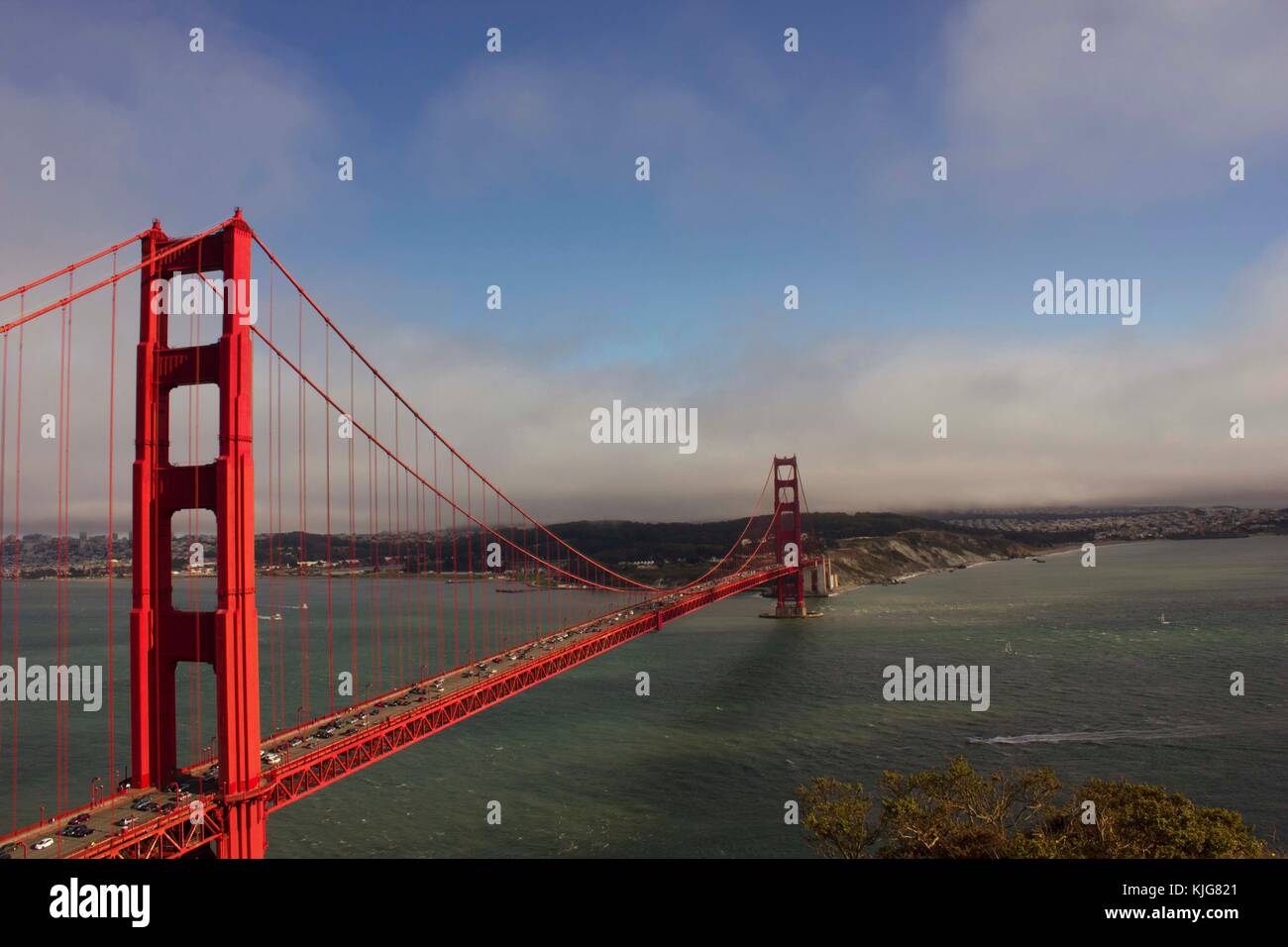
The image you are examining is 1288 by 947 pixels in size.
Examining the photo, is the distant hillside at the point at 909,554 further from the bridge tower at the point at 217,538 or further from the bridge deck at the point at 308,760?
the bridge tower at the point at 217,538

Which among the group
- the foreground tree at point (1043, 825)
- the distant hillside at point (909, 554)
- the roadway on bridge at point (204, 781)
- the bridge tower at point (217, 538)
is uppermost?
the bridge tower at point (217, 538)

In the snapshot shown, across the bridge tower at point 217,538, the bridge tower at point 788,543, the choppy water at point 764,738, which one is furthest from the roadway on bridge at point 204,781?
the bridge tower at point 788,543

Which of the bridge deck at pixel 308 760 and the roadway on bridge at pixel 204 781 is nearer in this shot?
the roadway on bridge at pixel 204 781

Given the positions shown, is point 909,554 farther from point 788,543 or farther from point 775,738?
point 775,738

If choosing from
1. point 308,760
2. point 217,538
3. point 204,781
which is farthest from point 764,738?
point 217,538

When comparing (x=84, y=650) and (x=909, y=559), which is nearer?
(x=84, y=650)

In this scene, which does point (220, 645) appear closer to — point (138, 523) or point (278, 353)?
point (138, 523)
